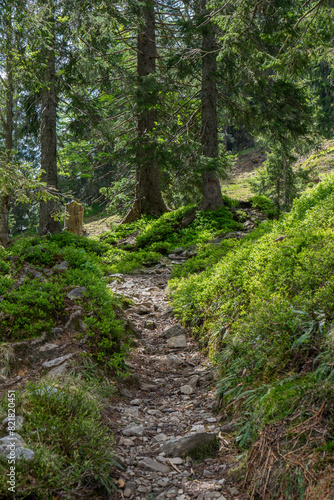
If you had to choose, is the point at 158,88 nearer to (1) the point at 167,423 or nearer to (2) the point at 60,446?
(1) the point at 167,423

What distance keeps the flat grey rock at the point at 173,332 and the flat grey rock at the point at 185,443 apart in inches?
108

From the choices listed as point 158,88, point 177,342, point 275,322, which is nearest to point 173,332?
point 177,342

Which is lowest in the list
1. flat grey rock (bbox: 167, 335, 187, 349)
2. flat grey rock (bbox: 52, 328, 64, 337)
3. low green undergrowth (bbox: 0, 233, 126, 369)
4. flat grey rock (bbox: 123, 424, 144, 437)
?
flat grey rock (bbox: 123, 424, 144, 437)

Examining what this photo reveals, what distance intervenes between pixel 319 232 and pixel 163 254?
683 centimetres

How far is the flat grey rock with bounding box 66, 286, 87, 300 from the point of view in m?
5.26

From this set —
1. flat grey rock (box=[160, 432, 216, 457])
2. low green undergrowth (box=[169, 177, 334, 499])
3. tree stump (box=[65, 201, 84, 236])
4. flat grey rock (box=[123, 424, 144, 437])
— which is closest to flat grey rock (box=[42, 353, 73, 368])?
flat grey rock (box=[123, 424, 144, 437])

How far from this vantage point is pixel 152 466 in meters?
3.09

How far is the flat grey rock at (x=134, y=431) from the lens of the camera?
11.7 feet

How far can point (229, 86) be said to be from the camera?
12.2 meters

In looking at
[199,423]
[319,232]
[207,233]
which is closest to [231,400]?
[199,423]

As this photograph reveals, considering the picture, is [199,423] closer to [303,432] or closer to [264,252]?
[303,432]

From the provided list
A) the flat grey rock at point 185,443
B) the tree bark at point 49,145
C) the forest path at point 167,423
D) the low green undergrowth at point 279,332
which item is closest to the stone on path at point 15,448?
the forest path at point 167,423

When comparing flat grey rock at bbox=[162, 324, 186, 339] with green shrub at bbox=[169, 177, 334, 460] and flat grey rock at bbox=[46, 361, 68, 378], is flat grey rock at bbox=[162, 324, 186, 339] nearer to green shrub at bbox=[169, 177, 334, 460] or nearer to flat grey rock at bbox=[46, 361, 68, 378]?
green shrub at bbox=[169, 177, 334, 460]

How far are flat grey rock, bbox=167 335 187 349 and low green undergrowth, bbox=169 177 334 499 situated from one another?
27 centimetres
